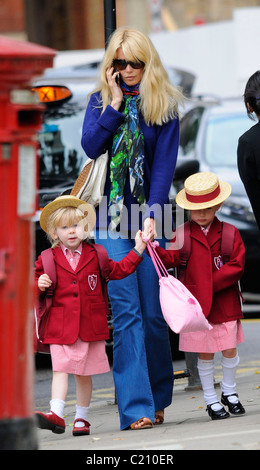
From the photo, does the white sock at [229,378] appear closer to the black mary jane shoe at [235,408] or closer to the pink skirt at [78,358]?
the black mary jane shoe at [235,408]

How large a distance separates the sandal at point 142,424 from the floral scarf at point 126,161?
1032mm

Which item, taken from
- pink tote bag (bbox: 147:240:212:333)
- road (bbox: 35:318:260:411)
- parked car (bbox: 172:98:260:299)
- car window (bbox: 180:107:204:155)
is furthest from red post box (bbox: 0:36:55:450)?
car window (bbox: 180:107:204:155)

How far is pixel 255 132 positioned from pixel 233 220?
5046mm

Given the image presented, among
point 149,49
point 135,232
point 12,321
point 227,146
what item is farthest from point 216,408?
point 227,146

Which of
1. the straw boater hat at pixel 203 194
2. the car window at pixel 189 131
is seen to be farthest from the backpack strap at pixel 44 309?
the car window at pixel 189 131

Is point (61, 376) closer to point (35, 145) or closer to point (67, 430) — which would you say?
point (67, 430)

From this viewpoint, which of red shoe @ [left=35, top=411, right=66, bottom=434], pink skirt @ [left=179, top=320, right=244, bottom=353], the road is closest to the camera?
red shoe @ [left=35, top=411, right=66, bottom=434]

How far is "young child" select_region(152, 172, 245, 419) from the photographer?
250 inches

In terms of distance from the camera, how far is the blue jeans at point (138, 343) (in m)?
6.25

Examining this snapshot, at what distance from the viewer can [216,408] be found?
20.7ft

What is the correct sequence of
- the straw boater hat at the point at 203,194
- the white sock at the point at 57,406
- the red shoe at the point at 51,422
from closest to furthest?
the red shoe at the point at 51,422, the white sock at the point at 57,406, the straw boater hat at the point at 203,194

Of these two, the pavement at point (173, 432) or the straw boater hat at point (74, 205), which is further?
the straw boater hat at point (74, 205)

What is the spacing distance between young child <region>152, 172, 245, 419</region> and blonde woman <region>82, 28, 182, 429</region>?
19 cm

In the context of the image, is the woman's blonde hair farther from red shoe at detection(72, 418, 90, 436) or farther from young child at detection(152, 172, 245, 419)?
red shoe at detection(72, 418, 90, 436)
